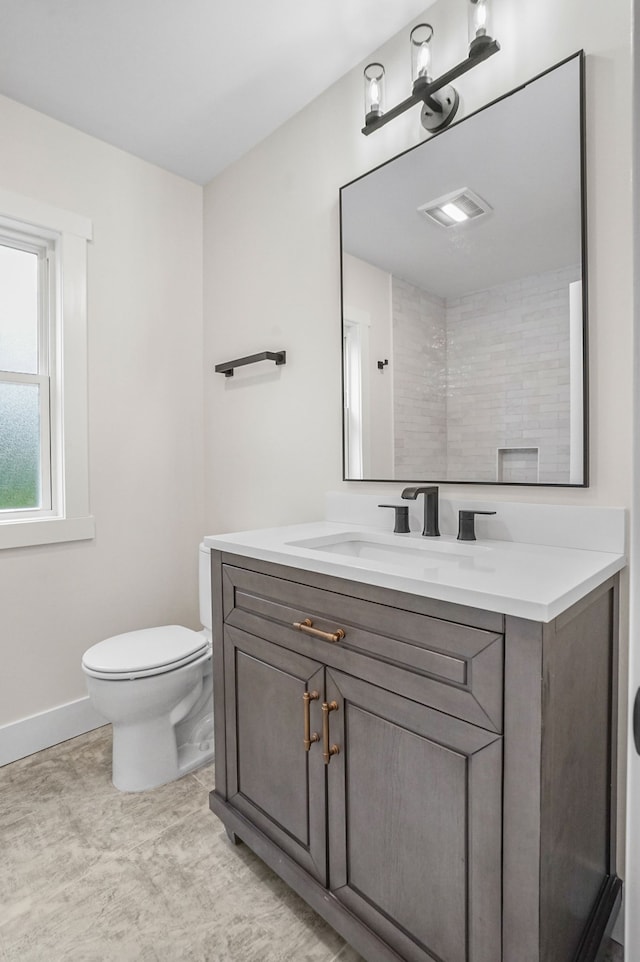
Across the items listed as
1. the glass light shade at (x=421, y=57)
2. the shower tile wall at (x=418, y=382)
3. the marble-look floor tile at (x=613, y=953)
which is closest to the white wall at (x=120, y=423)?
the shower tile wall at (x=418, y=382)

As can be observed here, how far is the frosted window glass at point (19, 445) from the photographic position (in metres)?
2.10

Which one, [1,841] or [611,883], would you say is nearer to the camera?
[611,883]

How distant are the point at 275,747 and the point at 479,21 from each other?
2030mm

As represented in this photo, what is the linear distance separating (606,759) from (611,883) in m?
0.32

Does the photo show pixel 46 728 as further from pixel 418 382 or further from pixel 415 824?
pixel 418 382

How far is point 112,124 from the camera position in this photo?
6.96ft

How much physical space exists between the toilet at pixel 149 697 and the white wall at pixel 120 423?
391 millimetres

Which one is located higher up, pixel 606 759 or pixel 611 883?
pixel 606 759

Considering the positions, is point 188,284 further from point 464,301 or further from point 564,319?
point 564,319

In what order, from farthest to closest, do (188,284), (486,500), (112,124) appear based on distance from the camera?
1. (188,284)
2. (112,124)
3. (486,500)

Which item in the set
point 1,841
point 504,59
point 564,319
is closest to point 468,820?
point 564,319

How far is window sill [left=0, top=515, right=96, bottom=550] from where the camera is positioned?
201cm

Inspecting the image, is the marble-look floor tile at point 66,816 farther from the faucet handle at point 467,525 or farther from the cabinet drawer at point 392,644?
the faucet handle at point 467,525

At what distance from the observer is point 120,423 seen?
233 centimetres
